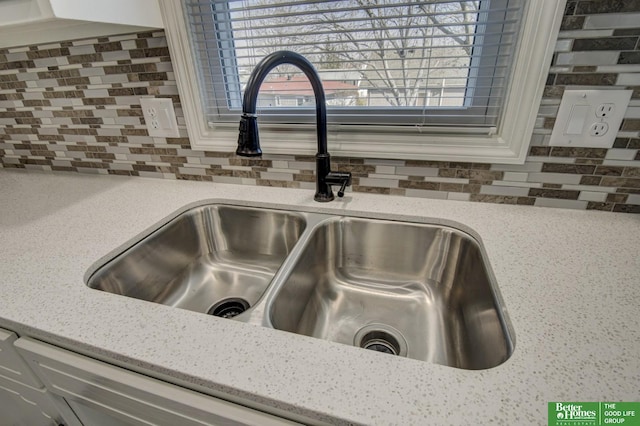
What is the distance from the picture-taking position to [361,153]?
87 cm

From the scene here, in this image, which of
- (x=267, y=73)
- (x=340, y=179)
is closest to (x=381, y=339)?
(x=340, y=179)

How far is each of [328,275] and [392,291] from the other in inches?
7.1

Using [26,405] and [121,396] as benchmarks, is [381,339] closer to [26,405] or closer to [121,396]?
[121,396]

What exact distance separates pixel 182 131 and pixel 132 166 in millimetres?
304

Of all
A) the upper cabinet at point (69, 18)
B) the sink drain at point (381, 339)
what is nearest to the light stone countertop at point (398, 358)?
the sink drain at point (381, 339)

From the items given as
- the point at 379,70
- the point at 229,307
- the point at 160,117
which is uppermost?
the point at 379,70

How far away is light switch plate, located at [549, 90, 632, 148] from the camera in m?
0.67

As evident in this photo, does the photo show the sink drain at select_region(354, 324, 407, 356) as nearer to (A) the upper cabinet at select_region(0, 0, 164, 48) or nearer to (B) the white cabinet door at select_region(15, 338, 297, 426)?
(B) the white cabinet door at select_region(15, 338, 297, 426)

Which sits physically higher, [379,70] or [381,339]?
[379,70]

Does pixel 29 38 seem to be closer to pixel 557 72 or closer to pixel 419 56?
pixel 419 56

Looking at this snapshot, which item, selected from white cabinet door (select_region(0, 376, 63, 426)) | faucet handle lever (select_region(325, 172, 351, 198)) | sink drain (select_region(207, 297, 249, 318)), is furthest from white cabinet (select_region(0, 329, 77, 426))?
faucet handle lever (select_region(325, 172, 351, 198))

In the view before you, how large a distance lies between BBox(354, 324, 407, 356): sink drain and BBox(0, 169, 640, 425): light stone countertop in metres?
0.27

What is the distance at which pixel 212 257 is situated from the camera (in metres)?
0.95

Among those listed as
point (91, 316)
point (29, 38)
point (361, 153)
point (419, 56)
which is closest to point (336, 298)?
point (361, 153)
